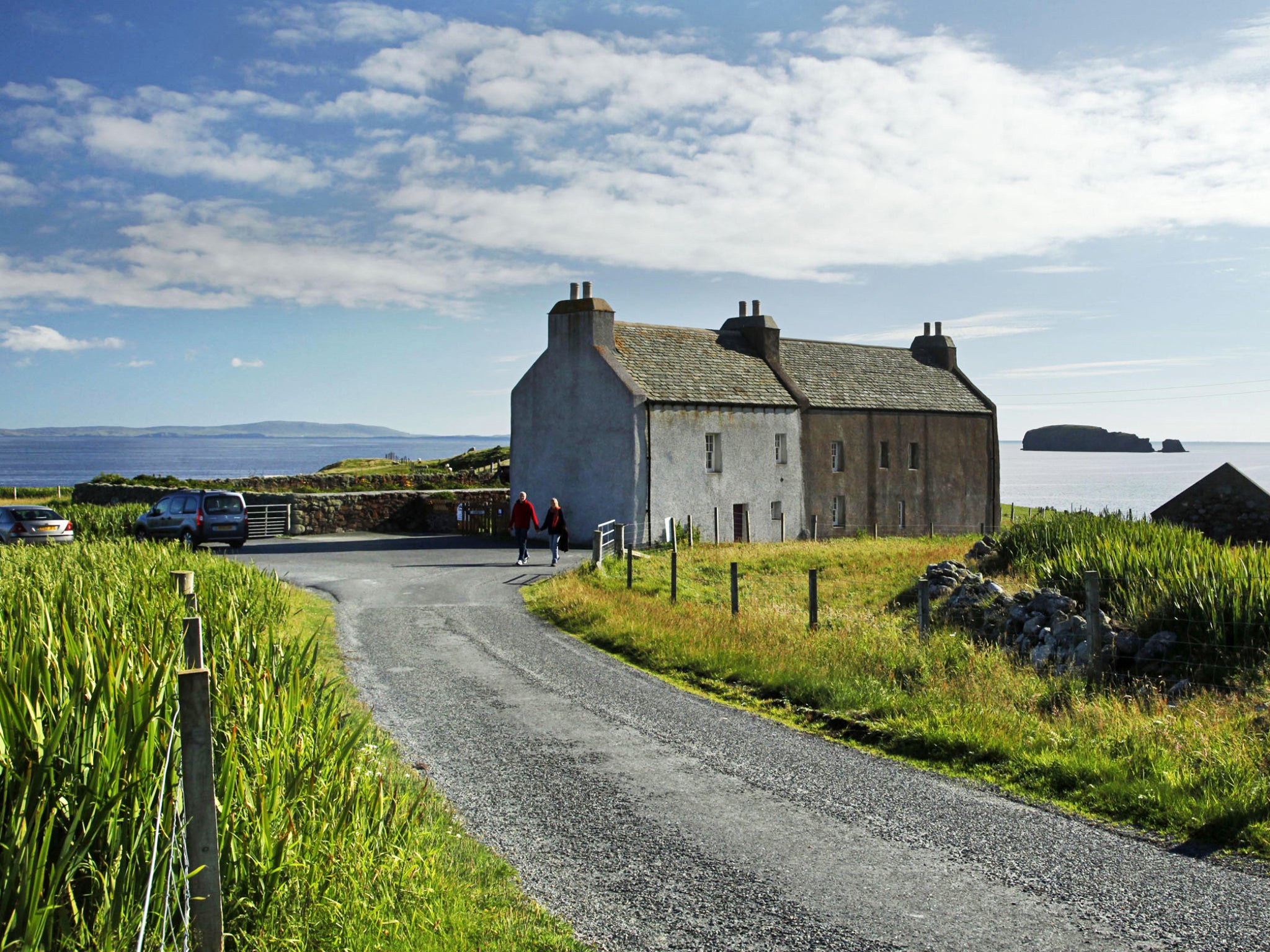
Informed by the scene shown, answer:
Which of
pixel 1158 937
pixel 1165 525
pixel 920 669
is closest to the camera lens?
pixel 1158 937

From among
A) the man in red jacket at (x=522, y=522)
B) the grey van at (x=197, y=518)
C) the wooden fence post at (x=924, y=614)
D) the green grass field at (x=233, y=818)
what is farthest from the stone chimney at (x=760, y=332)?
the green grass field at (x=233, y=818)

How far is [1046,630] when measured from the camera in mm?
13578

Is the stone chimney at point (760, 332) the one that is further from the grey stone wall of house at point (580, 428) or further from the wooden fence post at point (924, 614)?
the wooden fence post at point (924, 614)

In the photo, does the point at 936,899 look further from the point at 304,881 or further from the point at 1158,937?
the point at 304,881

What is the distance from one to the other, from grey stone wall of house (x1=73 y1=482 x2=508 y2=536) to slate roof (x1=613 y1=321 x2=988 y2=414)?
7.76 meters

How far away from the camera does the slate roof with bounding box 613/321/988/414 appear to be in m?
35.5

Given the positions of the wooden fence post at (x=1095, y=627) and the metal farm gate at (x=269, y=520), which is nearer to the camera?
the wooden fence post at (x=1095, y=627)

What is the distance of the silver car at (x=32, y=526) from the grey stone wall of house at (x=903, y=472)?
25.1m

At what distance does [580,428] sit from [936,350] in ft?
72.6

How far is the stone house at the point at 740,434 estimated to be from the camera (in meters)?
33.8

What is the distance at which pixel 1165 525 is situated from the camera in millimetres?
18359

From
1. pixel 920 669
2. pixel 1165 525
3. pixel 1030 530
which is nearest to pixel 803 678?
pixel 920 669

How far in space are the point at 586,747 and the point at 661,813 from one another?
199cm

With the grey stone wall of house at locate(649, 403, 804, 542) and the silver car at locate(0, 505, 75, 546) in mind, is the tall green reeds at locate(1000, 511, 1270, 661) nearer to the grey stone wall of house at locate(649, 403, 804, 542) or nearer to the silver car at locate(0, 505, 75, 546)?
the grey stone wall of house at locate(649, 403, 804, 542)
